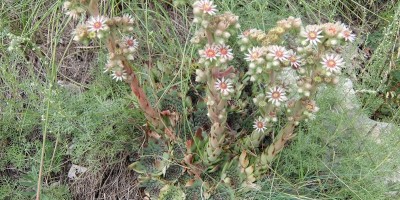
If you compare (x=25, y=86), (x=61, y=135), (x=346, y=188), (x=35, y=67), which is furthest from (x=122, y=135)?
(x=346, y=188)

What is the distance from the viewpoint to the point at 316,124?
8.63 feet

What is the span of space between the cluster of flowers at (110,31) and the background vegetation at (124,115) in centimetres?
48

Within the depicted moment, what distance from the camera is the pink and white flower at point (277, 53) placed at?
1.87 meters

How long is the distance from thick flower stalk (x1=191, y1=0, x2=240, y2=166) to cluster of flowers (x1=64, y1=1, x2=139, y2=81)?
36 cm

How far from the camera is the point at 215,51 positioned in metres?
1.92

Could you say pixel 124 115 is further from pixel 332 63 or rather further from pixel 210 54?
pixel 332 63

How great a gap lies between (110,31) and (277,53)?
0.77m

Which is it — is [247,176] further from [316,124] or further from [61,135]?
[61,135]

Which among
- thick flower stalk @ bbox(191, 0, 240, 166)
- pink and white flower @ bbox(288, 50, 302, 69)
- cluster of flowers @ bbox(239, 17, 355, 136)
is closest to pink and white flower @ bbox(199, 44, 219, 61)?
thick flower stalk @ bbox(191, 0, 240, 166)

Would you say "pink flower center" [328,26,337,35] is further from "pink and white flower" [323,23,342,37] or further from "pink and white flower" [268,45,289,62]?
"pink and white flower" [268,45,289,62]

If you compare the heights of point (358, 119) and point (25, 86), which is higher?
point (25, 86)

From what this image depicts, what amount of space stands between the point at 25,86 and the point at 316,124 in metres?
1.82

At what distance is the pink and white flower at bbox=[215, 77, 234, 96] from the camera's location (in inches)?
80.7

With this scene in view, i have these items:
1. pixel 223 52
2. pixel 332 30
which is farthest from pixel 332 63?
pixel 223 52
